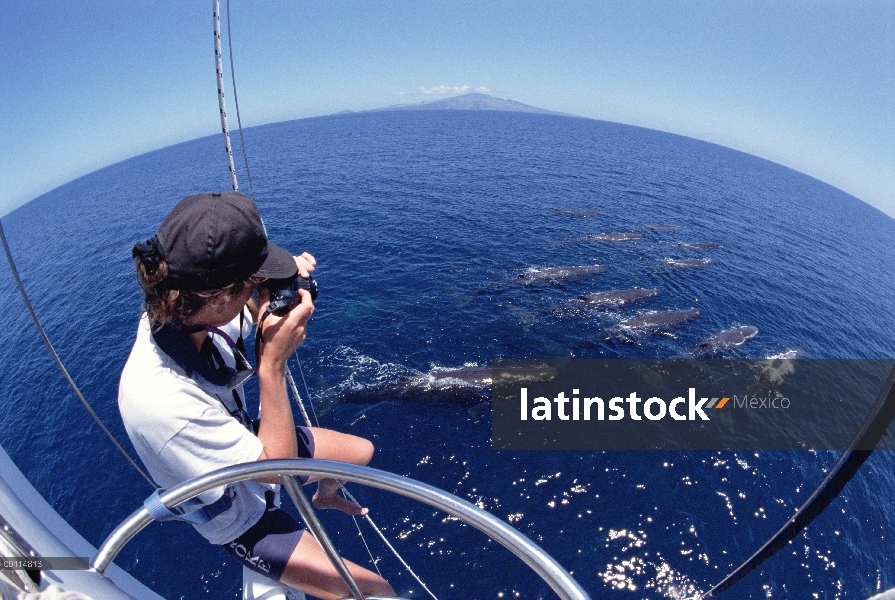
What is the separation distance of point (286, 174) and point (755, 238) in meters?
66.7

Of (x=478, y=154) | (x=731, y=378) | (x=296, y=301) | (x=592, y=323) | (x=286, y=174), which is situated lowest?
(x=731, y=378)

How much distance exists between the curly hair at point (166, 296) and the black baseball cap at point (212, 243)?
0.08m

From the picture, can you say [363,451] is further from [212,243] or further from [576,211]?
[576,211]

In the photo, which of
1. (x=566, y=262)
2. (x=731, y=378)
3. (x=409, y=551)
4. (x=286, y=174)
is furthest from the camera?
(x=286, y=174)

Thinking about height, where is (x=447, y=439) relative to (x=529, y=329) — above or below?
below

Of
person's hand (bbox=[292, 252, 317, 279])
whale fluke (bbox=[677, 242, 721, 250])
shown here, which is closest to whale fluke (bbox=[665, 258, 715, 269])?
whale fluke (bbox=[677, 242, 721, 250])

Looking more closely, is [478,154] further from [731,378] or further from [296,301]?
[296,301]

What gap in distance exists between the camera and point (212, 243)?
8.15 ft

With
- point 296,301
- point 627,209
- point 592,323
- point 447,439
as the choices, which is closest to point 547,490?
point 447,439

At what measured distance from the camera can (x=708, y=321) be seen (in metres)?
24.9

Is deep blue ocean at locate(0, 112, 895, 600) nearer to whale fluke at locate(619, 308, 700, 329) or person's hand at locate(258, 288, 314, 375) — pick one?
whale fluke at locate(619, 308, 700, 329)

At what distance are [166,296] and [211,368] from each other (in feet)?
2.23

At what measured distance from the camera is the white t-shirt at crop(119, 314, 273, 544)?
2443 mm

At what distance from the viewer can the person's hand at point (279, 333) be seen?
2801mm
